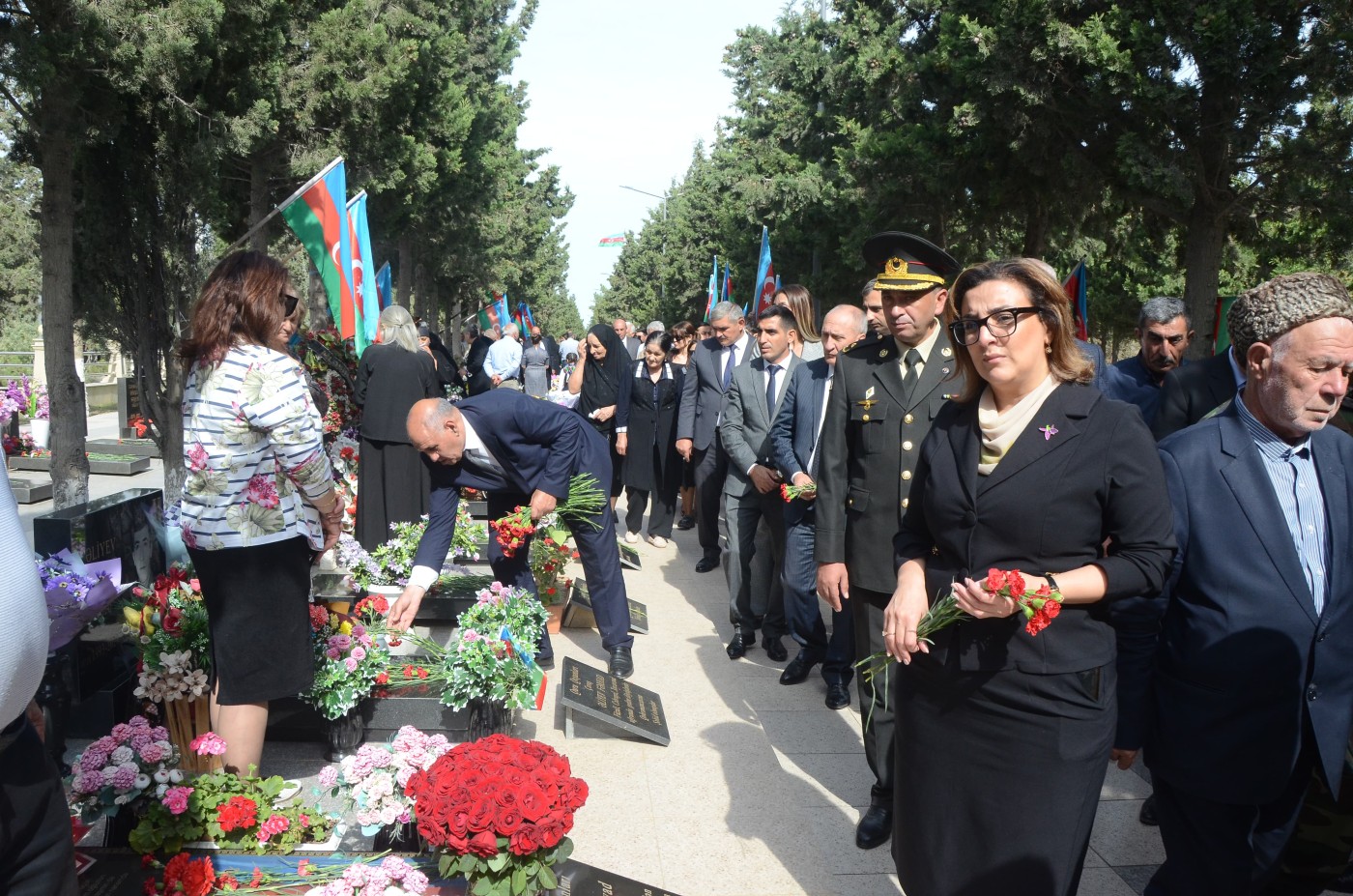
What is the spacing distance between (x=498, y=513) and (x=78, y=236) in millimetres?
8073

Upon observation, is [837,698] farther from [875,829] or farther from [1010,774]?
[1010,774]

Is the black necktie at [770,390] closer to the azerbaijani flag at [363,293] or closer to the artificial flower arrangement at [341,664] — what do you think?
the artificial flower arrangement at [341,664]

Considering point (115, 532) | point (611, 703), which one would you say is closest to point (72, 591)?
point (115, 532)

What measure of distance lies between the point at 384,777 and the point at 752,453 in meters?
3.38

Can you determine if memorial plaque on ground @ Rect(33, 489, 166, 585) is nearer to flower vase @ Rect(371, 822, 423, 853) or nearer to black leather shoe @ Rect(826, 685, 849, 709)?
flower vase @ Rect(371, 822, 423, 853)

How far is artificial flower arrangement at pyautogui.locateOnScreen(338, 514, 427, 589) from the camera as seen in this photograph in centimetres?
656

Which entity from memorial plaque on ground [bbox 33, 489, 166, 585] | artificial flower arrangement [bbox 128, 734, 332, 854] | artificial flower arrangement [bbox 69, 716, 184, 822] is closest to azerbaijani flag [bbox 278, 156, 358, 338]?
memorial plaque on ground [bbox 33, 489, 166, 585]

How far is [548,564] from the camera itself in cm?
671

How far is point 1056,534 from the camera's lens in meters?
2.48

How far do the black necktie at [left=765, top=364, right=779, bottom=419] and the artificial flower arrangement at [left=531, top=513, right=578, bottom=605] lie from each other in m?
1.47

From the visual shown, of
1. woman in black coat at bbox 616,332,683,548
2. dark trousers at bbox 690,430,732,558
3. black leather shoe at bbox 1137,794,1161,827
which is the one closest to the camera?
black leather shoe at bbox 1137,794,1161,827

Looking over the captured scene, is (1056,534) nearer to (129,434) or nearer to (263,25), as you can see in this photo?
(263,25)

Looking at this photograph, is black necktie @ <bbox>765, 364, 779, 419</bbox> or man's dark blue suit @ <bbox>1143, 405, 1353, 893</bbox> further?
black necktie @ <bbox>765, 364, 779, 419</bbox>

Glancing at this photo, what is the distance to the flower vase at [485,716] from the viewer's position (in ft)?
15.0
